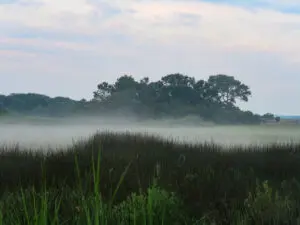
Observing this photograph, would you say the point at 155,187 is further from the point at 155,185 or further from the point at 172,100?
the point at 172,100

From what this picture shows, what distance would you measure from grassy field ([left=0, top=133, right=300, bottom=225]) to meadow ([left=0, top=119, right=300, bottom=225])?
0.01m

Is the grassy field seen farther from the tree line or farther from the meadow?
the tree line

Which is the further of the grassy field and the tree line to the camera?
the tree line

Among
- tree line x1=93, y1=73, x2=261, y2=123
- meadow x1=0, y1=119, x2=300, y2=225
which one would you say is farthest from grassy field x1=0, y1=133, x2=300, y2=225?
tree line x1=93, y1=73, x2=261, y2=123

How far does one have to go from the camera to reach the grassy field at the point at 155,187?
178 inches

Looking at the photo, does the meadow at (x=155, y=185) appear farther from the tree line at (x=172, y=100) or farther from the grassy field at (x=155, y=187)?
the tree line at (x=172, y=100)

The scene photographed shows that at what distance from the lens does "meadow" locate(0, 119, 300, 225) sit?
15.0ft

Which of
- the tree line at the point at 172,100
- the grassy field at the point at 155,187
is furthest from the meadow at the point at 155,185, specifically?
the tree line at the point at 172,100

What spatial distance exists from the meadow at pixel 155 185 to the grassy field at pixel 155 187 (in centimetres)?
1

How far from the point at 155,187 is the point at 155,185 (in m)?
0.65

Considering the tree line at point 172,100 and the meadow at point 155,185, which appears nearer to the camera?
the meadow at point 155,185

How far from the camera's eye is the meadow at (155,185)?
4.59 m

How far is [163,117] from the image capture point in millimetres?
49219

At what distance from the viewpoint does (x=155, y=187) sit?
19.5 ft
